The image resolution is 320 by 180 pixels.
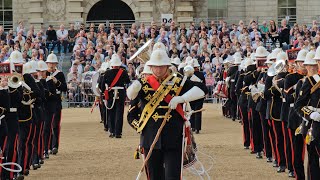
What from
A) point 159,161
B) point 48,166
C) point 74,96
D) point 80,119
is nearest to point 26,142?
point 48,166

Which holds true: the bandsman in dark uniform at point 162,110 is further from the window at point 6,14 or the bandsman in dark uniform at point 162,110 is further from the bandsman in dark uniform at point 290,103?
the window at point 6,14

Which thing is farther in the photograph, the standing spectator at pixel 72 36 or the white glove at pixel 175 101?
the standing spectator at pixel 72 36

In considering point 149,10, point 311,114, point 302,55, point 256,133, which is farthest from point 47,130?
point 149,10

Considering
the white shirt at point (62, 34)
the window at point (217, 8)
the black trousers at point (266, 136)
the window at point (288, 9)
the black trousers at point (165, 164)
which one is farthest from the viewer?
the window at point (217, 8)

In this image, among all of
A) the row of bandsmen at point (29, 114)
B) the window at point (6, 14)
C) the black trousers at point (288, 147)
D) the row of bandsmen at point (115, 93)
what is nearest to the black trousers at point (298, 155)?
the black trousers at point (288, 147)

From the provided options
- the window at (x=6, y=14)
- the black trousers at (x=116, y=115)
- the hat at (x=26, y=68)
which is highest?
the window at (x=6, y=14)

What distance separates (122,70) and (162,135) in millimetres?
13518

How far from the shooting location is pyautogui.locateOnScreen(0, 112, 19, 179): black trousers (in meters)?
17.8

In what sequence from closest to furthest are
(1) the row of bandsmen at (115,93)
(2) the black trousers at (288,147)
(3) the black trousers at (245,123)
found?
(2) the black trousers at (288,147) < (3) the black trousers at (245,123) < (1) the row of bandsmen at (115,93)

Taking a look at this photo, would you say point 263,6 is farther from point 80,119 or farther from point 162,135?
point 162,135

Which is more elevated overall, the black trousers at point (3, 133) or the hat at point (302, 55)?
the hat at point (302, 55)

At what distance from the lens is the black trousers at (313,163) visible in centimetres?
1548

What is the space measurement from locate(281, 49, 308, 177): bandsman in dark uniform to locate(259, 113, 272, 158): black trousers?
6.52 feet

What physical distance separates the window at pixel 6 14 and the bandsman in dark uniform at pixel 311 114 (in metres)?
36.3
